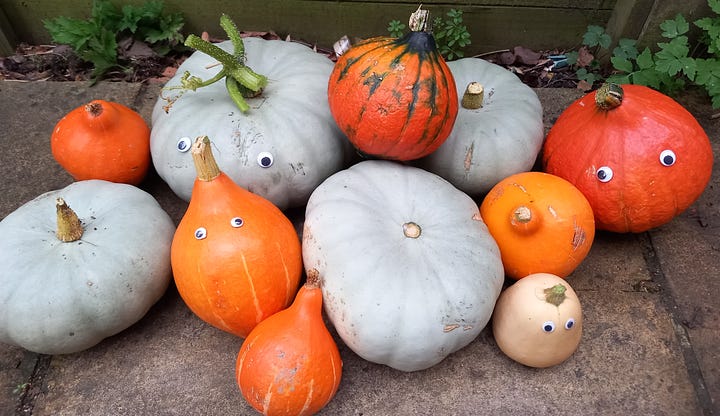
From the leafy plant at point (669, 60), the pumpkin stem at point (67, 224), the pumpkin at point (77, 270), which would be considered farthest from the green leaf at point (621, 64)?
the pumpkin stem at point (67, 224)

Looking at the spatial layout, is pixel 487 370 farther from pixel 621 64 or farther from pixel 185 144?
pixel 621 64

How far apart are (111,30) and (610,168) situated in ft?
9.54

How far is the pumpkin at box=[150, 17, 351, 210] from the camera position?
2.17m

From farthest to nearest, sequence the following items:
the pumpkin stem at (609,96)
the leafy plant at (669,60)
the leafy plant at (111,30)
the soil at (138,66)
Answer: the soil at (138,66) < the leafy plant at (111,30) < the leafy plant at (669,60) < the pumpkin stem at (609,96)

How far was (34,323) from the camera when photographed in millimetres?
1885

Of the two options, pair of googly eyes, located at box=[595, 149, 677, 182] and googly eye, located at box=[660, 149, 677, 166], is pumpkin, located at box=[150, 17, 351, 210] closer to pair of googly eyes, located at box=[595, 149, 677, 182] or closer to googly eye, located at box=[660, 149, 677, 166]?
pair of googly eyes, located at box=[595, 149, 677, 182]

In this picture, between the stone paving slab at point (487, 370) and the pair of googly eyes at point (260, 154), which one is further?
the pair of googly eyes at point (260, 154)

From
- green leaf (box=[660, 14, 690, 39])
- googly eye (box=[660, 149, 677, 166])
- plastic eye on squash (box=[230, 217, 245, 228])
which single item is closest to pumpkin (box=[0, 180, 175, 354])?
plastic eye on squash (box=[230, 217, 245, 228])

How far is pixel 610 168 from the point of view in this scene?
2.21 metres

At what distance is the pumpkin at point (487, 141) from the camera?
2.31 metres

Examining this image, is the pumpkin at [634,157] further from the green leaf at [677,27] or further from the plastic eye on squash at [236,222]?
the plastic eye on squash at [236,222]

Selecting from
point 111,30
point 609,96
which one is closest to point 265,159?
point 609,96

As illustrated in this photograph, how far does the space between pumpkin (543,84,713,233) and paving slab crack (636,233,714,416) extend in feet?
0.53

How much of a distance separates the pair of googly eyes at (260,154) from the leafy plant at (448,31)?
1.43 m
